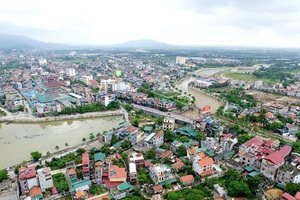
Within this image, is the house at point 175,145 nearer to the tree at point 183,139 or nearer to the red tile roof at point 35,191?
the tree at point 183,139

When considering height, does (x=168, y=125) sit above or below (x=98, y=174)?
above

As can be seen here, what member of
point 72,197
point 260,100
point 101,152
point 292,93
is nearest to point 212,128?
point 101,152

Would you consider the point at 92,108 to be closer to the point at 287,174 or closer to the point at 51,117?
the point at 51,117

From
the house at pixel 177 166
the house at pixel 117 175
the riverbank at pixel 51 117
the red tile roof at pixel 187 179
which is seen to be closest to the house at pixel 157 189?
the red tile roof at pixel 187 179

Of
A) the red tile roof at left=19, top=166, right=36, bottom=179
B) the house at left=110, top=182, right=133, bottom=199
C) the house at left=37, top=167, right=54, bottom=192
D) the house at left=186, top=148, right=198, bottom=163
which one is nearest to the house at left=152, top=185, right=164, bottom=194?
the house at left=110, top=182, right=133, bottom=199

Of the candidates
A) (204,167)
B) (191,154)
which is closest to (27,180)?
(191,154)
